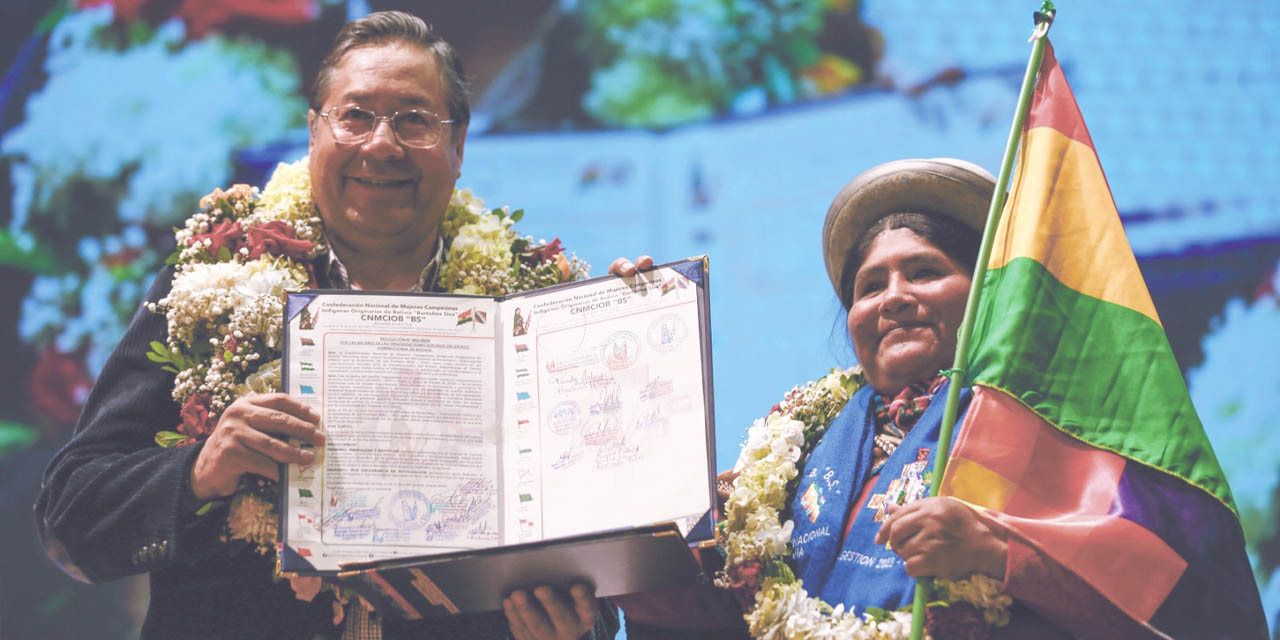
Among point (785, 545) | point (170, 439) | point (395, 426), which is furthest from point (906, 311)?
point (170, 439)

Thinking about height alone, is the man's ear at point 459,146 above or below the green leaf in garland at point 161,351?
above

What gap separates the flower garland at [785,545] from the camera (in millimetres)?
2416

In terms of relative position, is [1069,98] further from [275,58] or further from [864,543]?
[275,58]

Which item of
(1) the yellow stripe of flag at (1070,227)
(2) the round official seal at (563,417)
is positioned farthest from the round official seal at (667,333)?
(1) the yellow stripe of flag at (1070,227)

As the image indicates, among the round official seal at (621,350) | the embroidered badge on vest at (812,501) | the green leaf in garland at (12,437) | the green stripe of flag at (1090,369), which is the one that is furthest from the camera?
the green leaf in garland at (12,437)

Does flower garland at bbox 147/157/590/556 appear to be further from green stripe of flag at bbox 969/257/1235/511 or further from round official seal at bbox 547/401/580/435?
green stripe of flag at bbox 969/257/1235/511

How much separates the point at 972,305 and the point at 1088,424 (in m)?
0.35

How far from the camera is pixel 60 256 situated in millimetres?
4871

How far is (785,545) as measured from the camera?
110 inches

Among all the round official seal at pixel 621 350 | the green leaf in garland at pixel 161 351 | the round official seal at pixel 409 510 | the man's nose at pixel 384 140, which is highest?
the man's nose at pixel 384 140

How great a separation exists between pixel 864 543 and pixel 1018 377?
49 centimetres

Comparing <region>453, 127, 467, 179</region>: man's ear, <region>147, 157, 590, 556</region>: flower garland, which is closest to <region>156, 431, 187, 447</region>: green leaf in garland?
<region>147, 157, 590, 556</region>: flower garland

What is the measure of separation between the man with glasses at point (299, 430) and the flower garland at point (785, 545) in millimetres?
393

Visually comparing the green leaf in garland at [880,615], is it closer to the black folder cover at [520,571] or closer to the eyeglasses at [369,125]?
the black folder cover at [520,571]
